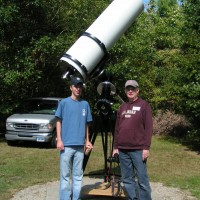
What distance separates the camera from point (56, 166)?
31.6 ft

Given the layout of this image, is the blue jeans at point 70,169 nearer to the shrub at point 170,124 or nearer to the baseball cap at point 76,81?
the baseball cap at point 76,81

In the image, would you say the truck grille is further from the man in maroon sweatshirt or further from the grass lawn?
the man in maroon sweatshirt

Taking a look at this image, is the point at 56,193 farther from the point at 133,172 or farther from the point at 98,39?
the point at 98,39

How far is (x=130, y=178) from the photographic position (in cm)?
593

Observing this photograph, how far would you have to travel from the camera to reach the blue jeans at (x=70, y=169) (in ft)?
19.0

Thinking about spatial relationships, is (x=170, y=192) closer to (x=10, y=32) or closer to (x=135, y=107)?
(x=135, y=107)

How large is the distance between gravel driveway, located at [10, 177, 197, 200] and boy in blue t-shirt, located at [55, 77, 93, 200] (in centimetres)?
106

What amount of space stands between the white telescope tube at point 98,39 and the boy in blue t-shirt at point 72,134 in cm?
49

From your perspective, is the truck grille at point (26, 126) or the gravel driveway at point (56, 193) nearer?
the gravel driveway at point (56, 193)

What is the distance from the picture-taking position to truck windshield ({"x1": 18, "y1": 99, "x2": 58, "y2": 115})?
13344 millimetres

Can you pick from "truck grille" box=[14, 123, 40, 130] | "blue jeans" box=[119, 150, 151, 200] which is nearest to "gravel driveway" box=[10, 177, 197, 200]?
"blue jeans" box=[119, 150, 151, 200]

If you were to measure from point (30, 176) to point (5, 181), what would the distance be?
656mm

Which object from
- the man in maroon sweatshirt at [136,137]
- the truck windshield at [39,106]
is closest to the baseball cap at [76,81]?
the man in maroon sweatshirt at [136,137]

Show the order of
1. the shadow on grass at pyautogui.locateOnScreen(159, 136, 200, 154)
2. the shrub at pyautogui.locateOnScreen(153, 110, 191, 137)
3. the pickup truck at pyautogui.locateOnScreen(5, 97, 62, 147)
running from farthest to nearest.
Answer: the shrub at pyautogui.locateOnScreen(153, 110, 191, 137) < the shadow on grass at pyautogui.locateOnScreen(159, 136, 200, 154) < the pickup truck at pyautogui.locateOnScreen(5, 97, 62, 147)
